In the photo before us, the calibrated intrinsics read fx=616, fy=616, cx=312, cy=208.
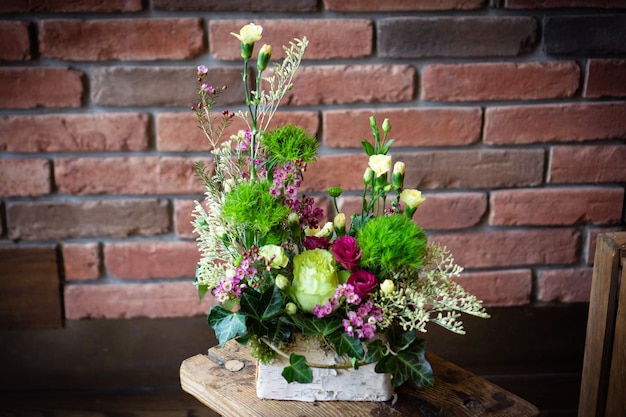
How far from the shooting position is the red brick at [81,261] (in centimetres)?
122

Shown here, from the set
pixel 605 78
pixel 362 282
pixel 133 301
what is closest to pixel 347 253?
pixel 362 282

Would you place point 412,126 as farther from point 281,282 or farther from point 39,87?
point 39,87

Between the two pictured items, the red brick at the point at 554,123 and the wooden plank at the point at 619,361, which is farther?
the red brick at the point at 554,123

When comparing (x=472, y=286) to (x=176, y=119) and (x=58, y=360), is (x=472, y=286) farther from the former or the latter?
(x=58, y=360)

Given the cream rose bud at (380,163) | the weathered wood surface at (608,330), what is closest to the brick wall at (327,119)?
the weathered wood surface at (608,330)

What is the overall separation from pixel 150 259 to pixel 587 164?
2.96 feet

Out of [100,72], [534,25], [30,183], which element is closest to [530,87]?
[534,25]

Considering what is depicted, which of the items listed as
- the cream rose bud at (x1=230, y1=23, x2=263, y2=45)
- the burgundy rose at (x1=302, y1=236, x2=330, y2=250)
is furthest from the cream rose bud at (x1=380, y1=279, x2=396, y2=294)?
the cream rose bud at (x1=230, y1=23, x2=263, y2=45)

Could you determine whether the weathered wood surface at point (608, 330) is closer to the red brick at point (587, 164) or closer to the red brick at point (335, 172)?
the red brick at point (587, 164)

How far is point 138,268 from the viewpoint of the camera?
124 cm

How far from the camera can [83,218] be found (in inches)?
47.6

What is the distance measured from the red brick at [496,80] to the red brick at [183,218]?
0.51m

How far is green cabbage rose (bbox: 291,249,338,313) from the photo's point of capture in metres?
0.73

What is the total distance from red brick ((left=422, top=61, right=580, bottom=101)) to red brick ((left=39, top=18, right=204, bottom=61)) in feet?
1.51
